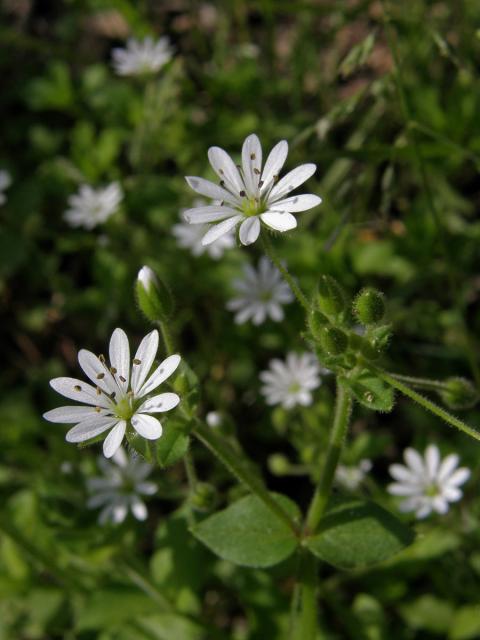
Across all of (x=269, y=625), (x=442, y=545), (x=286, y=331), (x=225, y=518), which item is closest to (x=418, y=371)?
(x=286, y=331)

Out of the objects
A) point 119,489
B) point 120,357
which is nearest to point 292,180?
point 120,357

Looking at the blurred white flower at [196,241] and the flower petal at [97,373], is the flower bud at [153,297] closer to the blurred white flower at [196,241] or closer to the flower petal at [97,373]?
the flower petal at [97,373]

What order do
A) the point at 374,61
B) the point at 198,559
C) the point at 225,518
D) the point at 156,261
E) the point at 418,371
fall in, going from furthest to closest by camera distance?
the point at 374,61 < the point at 156,261 < the point at 418,371 < the point at 198,559 < the point at 225,518

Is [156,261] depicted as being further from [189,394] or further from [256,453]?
[189,394]

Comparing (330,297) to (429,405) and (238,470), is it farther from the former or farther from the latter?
(238,470)

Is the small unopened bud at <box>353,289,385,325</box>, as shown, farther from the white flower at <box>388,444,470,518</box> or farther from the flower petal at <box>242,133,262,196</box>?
the white flower at <box>388,444,470,518</box>
